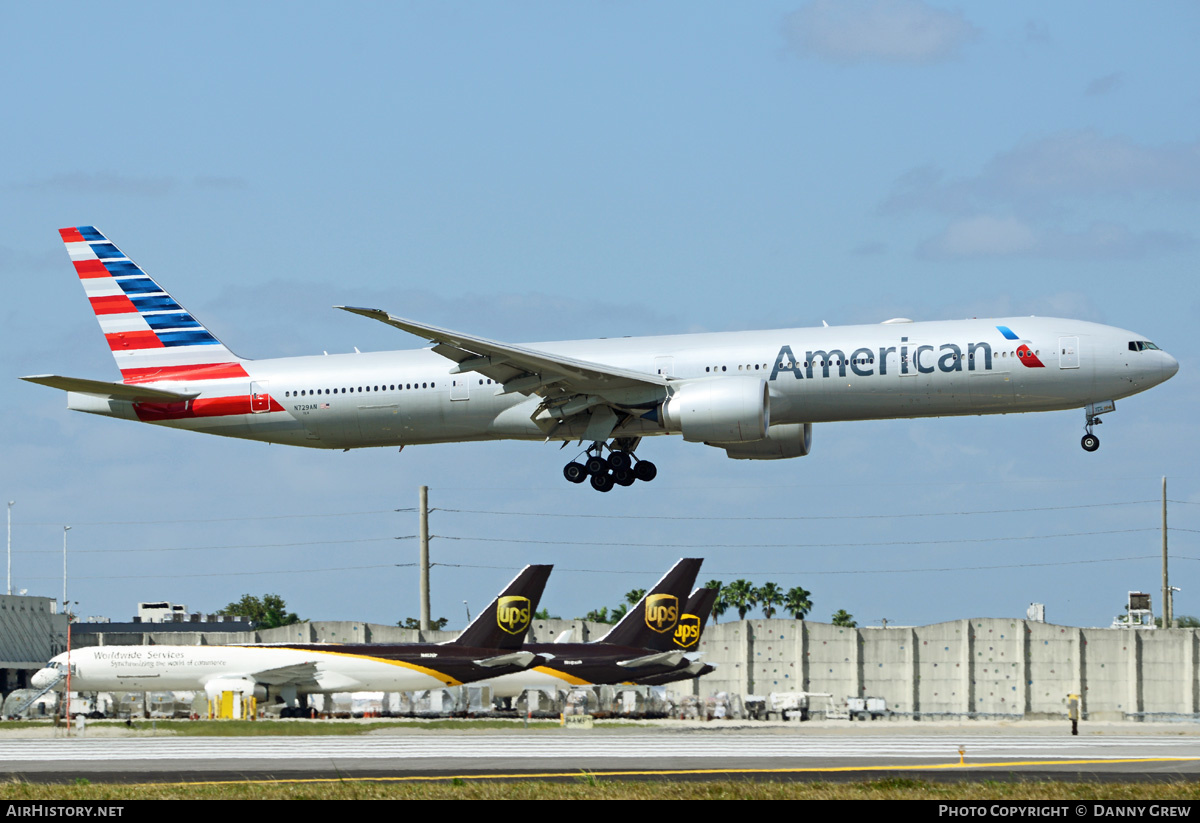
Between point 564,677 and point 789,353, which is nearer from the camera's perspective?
point 789,353


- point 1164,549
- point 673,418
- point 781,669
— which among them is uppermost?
point 673,418

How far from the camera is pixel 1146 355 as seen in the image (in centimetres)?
4031

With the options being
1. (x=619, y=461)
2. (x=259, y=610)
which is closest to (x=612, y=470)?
(x=619, y=461)

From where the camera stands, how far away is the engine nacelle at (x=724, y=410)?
133 feet

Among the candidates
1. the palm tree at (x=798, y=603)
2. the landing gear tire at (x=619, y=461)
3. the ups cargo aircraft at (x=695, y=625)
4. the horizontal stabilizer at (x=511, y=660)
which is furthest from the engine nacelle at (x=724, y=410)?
the palm tree at (x=798, y=603)

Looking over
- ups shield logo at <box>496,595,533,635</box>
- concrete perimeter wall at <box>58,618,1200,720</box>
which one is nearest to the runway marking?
ups shield logo at <box>496,595,533,635</box>

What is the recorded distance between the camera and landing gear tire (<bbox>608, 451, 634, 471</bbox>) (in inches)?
1788

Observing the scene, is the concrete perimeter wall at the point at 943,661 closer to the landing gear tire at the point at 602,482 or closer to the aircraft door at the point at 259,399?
the aircraft door at the point at 259,399

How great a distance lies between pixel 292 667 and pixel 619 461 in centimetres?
1902

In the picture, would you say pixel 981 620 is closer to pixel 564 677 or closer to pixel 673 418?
pixel 564 677

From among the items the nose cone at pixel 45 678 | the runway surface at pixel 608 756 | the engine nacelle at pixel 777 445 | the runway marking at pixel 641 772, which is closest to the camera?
the runway marking at pixel 641 772

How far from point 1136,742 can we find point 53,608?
202ft

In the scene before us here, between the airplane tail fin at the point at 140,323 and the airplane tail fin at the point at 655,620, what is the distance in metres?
20.1

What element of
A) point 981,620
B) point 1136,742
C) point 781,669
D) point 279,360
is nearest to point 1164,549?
point 981,620
